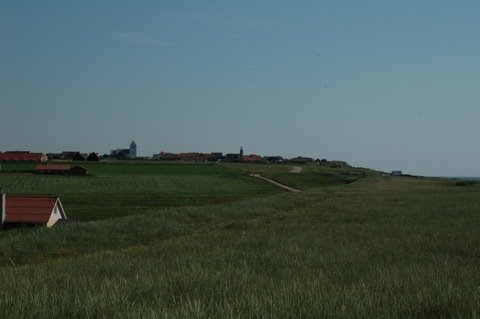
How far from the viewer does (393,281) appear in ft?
36.3

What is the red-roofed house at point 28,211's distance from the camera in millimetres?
44812

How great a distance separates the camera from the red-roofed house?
4481 centimetres

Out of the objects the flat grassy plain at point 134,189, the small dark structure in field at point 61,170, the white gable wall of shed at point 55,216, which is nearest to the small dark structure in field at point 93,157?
the small dark structure in field at point 61,170

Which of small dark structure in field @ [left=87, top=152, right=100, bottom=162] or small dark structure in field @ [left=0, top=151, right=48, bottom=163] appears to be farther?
small dark structure in field @ [left=87, top=152, right=100, bottom=162]

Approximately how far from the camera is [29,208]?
46375 millimetres

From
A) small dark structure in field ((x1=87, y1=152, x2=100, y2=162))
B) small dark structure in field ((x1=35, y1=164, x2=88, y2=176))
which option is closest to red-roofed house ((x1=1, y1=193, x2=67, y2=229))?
small dark structure in field ((x1=35, y1=164, x2=88, y2=176))

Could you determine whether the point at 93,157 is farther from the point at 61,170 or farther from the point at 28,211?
the point at 28,211

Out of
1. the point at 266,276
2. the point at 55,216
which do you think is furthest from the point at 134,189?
the point at 266,276

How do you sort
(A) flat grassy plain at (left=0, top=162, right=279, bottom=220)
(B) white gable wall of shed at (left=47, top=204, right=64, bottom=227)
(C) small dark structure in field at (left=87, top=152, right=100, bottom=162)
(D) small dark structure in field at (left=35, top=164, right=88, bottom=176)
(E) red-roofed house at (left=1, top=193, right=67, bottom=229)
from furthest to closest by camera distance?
(C) small dark structure in field at (left=87, top=152, right=100, bottom=162) < (D) small dark structure in field at (left=35, top=164, right=88, bottom=176) < (A) flat grassy plain at (left=0, top=162, right=279, bottom=220) < (B) white gable wall of shed at (left=47, top=204, right=64, bottom=227) < (E) red-roofed house at (left=1, top=193, right=67, bottom=229)

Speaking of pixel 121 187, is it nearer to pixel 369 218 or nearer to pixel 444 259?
pixel 369 218

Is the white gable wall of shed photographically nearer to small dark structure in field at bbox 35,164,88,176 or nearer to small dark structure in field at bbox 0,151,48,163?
small dark structure in field at bbox 35,164,88,176

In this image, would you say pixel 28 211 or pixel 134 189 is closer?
pixel 28 211

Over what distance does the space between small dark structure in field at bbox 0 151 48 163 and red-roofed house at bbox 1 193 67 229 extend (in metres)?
125

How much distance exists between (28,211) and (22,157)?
133m
